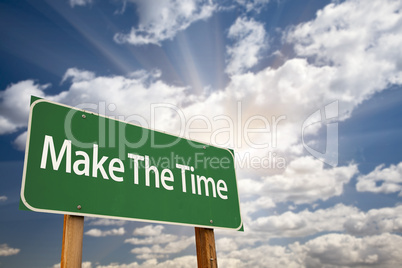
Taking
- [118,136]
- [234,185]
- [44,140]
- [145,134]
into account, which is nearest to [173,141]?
[145,134]

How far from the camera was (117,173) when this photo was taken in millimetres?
3273

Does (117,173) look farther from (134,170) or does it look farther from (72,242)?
(72,242)

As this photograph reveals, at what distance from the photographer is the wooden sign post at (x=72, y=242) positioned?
267 cm

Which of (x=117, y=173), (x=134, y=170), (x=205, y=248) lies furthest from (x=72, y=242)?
(x=205, y=248)

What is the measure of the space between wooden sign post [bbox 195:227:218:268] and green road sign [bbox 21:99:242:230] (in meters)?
0.15

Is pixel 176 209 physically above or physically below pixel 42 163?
below

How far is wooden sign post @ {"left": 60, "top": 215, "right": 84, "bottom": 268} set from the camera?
8.77 feet

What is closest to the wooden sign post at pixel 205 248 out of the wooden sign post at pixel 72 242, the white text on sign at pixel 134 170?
the white text on sign at pixel 134 170

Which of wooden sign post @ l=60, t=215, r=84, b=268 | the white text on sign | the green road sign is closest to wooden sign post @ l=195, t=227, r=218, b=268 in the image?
the green road sign

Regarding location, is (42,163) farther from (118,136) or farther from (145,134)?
(145,134)

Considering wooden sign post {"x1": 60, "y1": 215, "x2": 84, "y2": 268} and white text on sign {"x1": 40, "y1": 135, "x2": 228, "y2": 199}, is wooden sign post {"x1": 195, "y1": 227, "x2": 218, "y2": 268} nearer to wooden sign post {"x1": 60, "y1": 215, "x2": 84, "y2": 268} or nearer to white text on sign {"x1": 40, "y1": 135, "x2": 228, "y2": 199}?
white text on sign {"x1": 40, "y1": 135, "x2": 228, "y2": 199}

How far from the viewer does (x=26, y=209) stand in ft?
8.54

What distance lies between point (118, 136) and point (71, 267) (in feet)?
4.40

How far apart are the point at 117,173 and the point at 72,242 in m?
0.77
